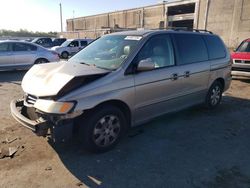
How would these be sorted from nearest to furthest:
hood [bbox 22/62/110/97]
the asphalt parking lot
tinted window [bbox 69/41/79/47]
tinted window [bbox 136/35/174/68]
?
the asphalt parking lot → hood [bbox 22/62/110/97] → tinted window [bbox 136/35/174/68] → tinted window [bbox 69/41/79/47]

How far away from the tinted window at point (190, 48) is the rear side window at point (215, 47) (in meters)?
0.22

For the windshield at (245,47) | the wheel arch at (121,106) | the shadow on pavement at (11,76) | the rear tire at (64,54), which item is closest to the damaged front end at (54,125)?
the wheel arch at (121,106)

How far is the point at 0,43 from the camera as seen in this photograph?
1065 cm

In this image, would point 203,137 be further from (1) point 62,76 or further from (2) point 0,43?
(2) point 0,43

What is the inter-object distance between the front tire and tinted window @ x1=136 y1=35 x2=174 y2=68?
3.41 feet

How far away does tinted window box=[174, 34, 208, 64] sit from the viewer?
4742mm

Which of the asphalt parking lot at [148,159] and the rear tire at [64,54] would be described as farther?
the rear tire at [64,54]

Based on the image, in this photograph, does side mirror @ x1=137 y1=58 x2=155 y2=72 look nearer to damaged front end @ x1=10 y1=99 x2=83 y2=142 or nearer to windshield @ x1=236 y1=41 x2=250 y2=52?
damaged front end @ x1=10 y1=99 x2=83 y2=142

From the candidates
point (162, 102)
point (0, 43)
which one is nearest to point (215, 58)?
point (162, 102)

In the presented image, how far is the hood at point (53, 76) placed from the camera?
11.1 feet

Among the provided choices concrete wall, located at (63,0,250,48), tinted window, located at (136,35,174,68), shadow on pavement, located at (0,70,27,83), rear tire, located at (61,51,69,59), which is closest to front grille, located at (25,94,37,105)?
tinted window, located at (136,35,174,68)

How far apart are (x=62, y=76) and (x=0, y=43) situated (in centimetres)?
869

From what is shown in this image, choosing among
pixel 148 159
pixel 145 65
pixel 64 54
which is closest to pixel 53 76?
pixel 145 65

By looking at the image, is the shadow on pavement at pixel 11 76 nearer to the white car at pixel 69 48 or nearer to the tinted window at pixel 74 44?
the white car at pixel 69 48
